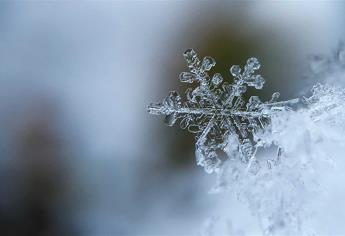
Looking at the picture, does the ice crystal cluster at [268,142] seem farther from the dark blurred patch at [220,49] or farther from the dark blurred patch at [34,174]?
the dark blurred patch at [34,174]

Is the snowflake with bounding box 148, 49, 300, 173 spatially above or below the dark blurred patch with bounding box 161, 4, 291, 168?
below

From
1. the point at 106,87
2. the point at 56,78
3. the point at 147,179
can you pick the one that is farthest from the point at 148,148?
the point at 56,78

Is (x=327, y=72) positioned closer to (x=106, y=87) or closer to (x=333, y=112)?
(x=333, y=112)

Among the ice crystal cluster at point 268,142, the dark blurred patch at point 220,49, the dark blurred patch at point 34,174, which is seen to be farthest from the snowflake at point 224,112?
the dark blurred patch at point 34,174

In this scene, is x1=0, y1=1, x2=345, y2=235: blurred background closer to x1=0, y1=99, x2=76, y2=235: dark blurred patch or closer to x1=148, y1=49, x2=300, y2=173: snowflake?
x1=0, y1=99, x2=76, y2=235: dark blurred patch

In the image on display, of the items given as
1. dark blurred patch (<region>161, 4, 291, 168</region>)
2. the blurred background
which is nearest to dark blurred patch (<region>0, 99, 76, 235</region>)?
the blurred background

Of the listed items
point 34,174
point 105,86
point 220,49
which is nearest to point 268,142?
point 220,49
